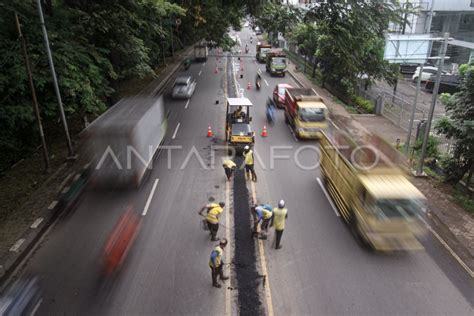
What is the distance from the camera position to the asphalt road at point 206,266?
886cm

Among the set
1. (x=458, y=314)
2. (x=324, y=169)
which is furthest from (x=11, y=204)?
(x=458, y=314)

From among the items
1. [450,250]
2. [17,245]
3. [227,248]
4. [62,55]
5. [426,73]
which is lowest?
[450,250]

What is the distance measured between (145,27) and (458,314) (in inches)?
961

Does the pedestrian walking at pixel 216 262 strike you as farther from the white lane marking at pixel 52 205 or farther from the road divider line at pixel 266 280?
the white lane marking at pixel 52 205

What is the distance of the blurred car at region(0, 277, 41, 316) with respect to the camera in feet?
28.0

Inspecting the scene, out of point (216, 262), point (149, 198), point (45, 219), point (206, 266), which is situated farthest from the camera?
point (149, 198)

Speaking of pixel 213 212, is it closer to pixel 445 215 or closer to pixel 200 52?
pixel 445 215

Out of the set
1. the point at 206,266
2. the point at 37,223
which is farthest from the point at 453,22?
the point at 37,223

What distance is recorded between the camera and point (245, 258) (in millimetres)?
10477

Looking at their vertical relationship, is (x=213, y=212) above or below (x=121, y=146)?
below

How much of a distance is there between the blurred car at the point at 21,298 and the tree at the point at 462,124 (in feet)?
47.5

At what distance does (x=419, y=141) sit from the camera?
18266mm

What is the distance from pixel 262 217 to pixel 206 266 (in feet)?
7.41

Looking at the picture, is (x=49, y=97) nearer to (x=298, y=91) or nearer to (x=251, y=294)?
(x=251, y=294)
